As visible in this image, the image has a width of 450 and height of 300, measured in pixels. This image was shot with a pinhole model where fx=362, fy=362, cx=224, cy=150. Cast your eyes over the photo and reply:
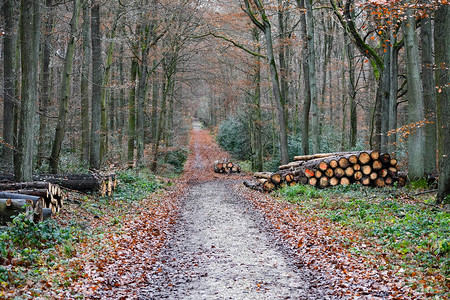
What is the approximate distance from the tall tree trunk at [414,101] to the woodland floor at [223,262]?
4.35 metres

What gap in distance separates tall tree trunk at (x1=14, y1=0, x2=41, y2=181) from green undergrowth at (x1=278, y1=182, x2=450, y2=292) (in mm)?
7871

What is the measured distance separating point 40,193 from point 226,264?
4.45 metres

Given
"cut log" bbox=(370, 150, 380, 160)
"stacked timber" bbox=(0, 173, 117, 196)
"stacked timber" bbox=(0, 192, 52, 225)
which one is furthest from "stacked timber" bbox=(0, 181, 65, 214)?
"cut log" bbox=(370, 150, 380, 160)

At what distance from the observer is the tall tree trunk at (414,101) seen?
38.5 ft

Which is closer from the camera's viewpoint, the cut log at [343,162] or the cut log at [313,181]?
the cut log at [343,162]

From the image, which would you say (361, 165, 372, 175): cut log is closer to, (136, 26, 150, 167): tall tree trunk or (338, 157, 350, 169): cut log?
(338, 157, 350, 169): cut log

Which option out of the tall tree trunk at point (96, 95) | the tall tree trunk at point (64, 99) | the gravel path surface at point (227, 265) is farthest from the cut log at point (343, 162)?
the tall tree trunk at point (64, 99)

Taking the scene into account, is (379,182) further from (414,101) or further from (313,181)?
(414,101)

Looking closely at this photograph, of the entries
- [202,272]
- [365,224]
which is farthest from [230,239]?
[365,224]

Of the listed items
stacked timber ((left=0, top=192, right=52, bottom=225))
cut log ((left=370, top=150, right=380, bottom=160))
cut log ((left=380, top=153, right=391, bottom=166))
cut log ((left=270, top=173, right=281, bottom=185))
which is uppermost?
cut log ((left=370, top=150, right=380, bottom=160))

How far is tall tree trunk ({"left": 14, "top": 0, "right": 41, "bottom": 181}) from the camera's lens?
30.8 ft

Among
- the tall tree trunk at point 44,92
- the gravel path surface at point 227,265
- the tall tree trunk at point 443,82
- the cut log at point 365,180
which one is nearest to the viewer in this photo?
the gravel path surface at point 227,265

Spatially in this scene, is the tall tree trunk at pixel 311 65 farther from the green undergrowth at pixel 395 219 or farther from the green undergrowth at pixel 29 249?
the green undergrowth at pixel 29 249

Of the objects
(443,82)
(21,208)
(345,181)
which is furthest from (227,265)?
(345,181)
